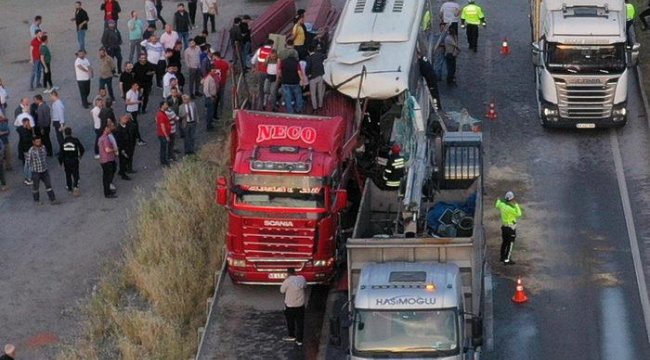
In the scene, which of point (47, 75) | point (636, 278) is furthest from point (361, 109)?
point (47, 75)

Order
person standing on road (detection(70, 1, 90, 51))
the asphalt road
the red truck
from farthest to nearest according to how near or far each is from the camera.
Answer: person standing on road (detection(70, 1, 90, 51)) → the red truck → the asphalt road

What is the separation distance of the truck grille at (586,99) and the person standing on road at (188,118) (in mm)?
8225

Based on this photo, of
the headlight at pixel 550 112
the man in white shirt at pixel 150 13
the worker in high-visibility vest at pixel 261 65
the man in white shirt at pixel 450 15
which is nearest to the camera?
the worker in high-visibility vest at pixel 261 65

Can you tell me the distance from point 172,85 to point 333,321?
1413 cm

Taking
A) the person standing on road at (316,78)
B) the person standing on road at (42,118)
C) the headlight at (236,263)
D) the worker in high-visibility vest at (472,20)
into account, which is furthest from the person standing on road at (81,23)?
the headlight at (236,263)

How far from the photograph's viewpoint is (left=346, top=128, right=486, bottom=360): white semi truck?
76.7 ft

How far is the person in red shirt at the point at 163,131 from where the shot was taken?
35281 millimetres

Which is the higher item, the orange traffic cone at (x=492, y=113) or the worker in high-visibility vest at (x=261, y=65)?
the worker in high-visibility vest at (x=261, y=65)

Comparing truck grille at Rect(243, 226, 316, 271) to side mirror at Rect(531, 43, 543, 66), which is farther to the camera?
side mirror at Rect(531, 43, 543, 66)

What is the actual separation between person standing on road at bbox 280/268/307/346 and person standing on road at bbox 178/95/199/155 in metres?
9.42

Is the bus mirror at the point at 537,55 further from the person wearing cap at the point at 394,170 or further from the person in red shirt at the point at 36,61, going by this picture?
the person in red shirt at the point at 36,61

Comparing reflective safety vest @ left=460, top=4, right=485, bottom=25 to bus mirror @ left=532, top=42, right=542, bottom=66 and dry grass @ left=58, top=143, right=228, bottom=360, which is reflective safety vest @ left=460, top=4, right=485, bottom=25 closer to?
bus mirror @ left=532, top=42, right=542, bottom=66

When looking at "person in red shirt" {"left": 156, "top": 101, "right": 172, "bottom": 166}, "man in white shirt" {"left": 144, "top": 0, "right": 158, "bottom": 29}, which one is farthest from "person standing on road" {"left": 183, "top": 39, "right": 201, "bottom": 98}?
"man in white shirt" {"left": 144, "top": 0, "right": 158, "bottom": 29}

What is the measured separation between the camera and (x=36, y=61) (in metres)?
41.1
